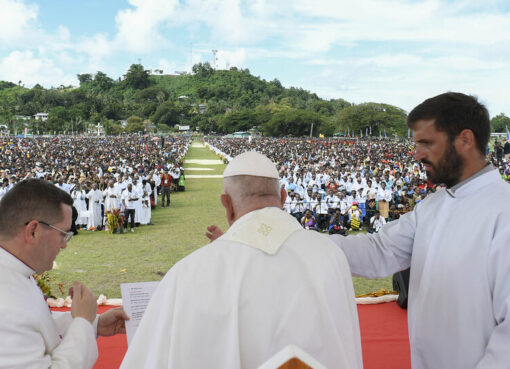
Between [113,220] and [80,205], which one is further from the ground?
[80,205]

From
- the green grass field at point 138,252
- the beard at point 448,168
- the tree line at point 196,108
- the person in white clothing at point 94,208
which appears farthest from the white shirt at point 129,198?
the tree line at point 196,108

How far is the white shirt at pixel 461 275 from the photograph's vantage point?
1.52 meters

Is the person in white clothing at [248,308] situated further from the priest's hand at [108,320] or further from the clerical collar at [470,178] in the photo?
the clerical collar at [470,178]

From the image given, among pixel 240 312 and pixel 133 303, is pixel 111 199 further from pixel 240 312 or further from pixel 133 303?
pixel 240 312

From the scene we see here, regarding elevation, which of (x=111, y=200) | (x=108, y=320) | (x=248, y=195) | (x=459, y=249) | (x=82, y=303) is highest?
(x=248, y=195)

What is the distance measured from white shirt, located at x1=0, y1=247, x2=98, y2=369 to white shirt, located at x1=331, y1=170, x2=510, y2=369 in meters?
1.13

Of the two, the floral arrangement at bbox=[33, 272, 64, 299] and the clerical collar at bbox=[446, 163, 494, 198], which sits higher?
the clerical collar at bbox=[446, 163, 494, 198]

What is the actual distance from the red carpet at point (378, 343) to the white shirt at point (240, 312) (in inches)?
72.8

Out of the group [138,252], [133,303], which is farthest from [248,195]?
[138,252]

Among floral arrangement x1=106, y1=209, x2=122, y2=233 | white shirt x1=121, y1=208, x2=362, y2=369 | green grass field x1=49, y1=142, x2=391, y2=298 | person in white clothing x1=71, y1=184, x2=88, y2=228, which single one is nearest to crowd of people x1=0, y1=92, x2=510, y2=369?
white shirt x1=121, y1=208, x2=362, y2=369

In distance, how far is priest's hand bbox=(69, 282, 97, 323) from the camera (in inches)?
64.5

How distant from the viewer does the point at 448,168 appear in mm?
1721

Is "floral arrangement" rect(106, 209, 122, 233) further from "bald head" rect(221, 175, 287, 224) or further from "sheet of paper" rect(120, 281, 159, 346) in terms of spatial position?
"bald head" rect(221, 175, 287, 224)

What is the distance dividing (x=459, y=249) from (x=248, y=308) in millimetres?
917
